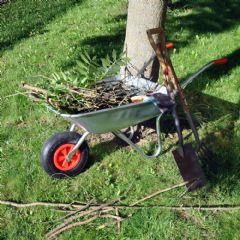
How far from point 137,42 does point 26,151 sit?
1879mm

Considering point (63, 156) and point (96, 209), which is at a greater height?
point (63, 156)

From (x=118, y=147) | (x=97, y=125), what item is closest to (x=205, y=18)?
(x=118, y=147)

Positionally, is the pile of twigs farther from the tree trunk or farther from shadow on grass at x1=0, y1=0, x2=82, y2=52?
shadow on grass at x1=0, y1=0, x2=82, y2=52

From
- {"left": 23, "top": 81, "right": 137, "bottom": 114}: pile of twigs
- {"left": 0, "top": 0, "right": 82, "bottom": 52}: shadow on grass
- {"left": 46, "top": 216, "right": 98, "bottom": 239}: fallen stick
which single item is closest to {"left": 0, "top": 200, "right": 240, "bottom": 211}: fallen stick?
{"left": 46, "top": 216, "right": 98, "bottom": 239}: fallen stick

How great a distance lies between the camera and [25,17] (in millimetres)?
11266

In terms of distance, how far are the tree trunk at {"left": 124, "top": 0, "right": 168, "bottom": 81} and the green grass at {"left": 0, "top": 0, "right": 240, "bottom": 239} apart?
1.00 m

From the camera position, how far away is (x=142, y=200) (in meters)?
4.46

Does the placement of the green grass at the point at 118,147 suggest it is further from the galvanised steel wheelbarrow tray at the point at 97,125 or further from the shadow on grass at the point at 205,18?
the galvanised steel wheelbarrow tray at the point at 97,125

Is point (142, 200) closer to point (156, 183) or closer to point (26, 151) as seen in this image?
point (156, 183)

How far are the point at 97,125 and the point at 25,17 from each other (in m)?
7.84

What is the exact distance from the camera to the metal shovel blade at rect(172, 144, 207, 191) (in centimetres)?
448

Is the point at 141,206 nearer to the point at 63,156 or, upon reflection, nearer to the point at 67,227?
the point at 67,227

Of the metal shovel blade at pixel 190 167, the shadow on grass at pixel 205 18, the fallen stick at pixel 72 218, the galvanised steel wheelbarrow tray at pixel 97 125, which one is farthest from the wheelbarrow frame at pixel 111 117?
the shadow on grass at pixel 205 18

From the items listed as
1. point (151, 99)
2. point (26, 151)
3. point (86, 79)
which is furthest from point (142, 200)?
point (26, 151)
